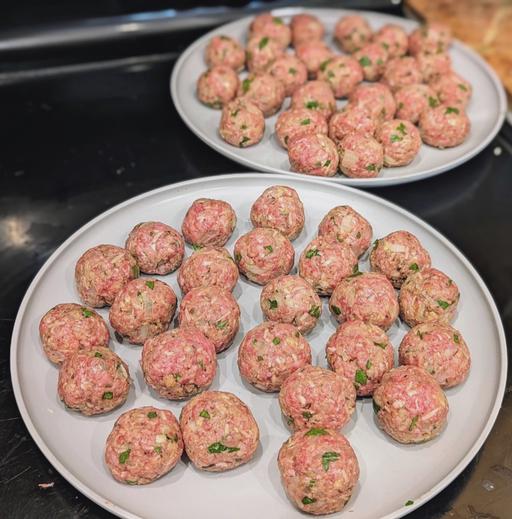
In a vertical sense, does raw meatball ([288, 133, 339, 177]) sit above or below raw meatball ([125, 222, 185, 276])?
above

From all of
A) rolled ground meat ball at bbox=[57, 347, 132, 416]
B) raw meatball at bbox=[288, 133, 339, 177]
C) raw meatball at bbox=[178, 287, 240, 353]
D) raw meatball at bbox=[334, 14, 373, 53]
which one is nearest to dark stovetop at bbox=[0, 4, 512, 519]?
rolled ground meat ball at bbox=[57, 347, 132, 416]

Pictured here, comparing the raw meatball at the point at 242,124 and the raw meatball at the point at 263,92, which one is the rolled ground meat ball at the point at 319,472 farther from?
the raw meatball at the point at 263,92

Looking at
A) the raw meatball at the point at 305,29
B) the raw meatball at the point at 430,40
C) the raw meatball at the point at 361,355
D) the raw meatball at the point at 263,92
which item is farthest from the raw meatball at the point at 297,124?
the raw meatball at the point at 361,355

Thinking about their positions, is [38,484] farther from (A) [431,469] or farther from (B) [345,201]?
(B) [345,201]

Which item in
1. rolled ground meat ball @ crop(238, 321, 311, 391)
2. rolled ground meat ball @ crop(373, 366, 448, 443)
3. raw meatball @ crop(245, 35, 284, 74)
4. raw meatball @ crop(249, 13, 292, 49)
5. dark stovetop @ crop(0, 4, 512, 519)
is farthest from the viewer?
raw meatball @ crop(249, 13, 292, 49)

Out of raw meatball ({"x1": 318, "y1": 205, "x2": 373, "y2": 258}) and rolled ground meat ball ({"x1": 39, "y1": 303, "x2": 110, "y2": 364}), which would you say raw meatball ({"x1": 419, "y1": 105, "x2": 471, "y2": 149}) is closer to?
raw meatball ({"x1": 318, "y1": 205, "x2": 373, "y2": 258})

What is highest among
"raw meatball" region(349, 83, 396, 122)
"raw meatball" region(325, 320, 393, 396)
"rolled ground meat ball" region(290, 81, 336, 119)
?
"raw meatball" region(349, 83, 396, 122)

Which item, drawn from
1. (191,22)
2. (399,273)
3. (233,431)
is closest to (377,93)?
(399,273)

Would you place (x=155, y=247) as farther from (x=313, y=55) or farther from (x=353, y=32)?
(x=353, y=32)
